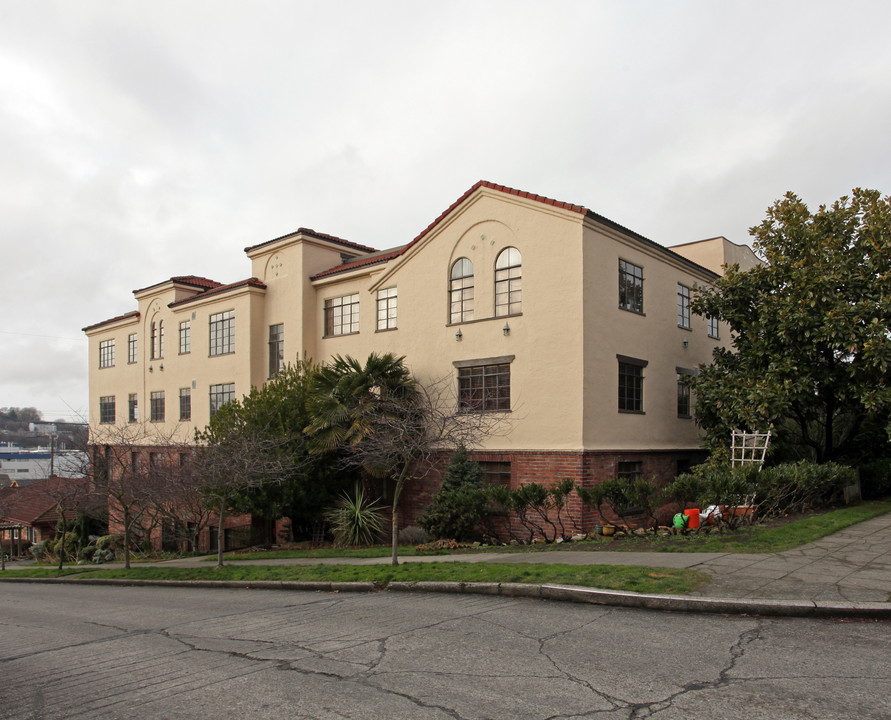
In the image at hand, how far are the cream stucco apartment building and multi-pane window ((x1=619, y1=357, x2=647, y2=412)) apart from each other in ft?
0.18

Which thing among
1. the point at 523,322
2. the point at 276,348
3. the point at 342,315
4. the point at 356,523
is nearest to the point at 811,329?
the point at 523,322

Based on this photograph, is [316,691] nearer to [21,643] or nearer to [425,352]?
[21,643]

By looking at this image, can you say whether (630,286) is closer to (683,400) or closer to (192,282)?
(683,400)

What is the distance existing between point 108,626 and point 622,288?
583 inches

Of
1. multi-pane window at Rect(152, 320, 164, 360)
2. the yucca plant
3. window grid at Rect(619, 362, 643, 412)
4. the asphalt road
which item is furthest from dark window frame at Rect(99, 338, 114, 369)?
the asphalt road

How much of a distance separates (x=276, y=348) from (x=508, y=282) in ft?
36.3

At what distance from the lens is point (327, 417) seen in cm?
1956

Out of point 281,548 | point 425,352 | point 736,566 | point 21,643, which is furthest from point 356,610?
point 281,548

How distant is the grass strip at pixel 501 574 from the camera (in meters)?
8.91

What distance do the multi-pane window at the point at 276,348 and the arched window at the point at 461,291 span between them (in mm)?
8363

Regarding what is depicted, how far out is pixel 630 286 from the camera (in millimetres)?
20125

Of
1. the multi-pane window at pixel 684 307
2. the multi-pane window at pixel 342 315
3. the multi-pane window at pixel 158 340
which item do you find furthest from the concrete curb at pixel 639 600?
the multi-pane window at pixel 158 340

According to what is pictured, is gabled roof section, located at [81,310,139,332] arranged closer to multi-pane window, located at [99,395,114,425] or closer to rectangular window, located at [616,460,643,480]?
multi-pane window, located at [99,395,114,425]

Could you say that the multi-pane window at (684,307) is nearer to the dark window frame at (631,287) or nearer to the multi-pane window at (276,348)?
the dark window frame at (631,287)
